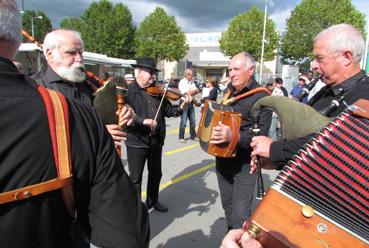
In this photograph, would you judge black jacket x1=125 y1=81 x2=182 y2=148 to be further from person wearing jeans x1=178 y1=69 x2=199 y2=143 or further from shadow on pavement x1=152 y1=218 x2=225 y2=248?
person wearing jeans x1=178 y1=69 x2=199 y2=143

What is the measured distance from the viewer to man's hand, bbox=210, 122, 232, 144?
8.67 feet

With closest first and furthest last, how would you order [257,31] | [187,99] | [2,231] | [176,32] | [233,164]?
[2,231]
[233,164]
[187,99]
[257,31]
[176,32]

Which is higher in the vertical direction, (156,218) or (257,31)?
(257,31)

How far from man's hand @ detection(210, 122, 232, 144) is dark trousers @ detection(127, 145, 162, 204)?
48.8 inches

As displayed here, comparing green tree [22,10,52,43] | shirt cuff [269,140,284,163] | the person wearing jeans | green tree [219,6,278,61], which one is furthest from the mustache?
green tree [22,10,52,43]

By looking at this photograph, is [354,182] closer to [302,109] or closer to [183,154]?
[302,109]

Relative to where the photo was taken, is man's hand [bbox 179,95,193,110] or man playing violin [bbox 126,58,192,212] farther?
man's hand [bbox 179,95,193,110]

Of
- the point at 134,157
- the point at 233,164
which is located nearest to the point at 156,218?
the point at 134,157

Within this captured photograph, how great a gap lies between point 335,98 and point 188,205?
289 centimetres

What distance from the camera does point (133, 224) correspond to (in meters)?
1.20

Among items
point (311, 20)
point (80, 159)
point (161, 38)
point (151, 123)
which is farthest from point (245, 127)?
point (161, 38)

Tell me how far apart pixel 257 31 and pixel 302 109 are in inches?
1593

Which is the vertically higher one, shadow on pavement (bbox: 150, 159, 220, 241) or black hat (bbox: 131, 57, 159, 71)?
black hat (bbox: 131, 57, 159, 71)

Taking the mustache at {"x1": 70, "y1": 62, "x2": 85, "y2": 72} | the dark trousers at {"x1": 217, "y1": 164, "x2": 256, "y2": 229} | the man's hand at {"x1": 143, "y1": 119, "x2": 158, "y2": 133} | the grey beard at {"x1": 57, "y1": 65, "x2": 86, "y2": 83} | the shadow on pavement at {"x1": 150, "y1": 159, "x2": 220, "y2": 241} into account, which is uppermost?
the mustache at {"x1": 70, "y1": 62, "x2": 85, "y2": 72}
